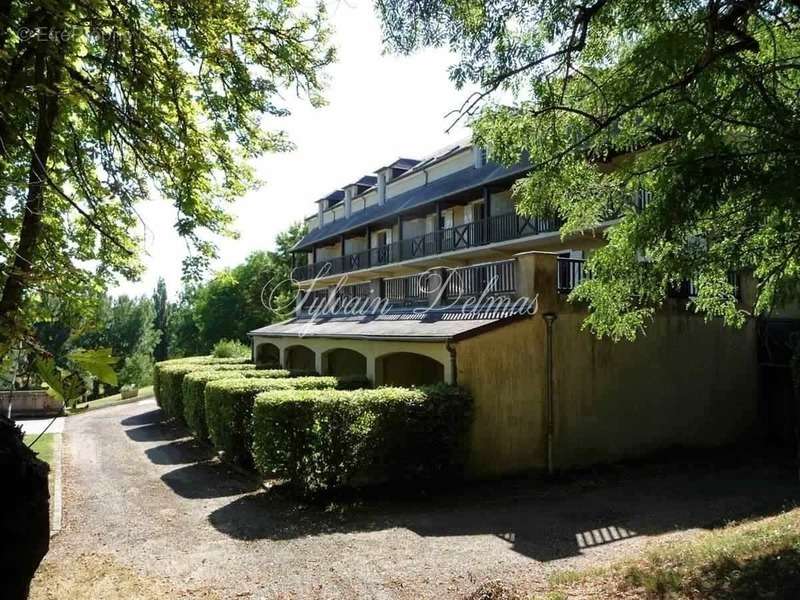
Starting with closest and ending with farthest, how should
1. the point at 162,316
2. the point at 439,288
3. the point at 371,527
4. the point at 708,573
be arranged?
the point at 708,573, the point at 371,527, the point at 439,288, the point at 162,316

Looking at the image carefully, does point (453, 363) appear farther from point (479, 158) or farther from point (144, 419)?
point (479, 158)

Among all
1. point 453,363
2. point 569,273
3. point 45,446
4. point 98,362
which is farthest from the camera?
point 45,446

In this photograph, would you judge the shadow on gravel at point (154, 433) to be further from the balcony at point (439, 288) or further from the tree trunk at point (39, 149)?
the tree trunk at point (39, 149)

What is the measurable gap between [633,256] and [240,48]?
6.41 m

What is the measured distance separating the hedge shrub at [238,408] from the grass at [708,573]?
7855mm

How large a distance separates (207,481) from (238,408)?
1.65 meters

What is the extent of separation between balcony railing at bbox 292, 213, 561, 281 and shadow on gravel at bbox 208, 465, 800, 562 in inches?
298

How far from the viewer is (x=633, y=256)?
8539 millimetres

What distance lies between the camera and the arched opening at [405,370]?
15.2 meters

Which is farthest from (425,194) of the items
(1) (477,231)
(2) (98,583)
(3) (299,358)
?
(2) (98,583)

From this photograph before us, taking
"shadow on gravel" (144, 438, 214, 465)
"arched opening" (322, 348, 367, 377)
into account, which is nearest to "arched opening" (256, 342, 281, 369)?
"arched opening" (322, 348, 367, 377)

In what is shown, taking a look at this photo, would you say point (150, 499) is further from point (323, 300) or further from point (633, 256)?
point (323, 300)

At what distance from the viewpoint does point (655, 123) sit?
739 cm

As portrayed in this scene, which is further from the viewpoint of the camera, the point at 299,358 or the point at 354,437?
the point at 299,358
